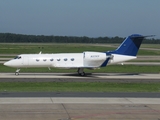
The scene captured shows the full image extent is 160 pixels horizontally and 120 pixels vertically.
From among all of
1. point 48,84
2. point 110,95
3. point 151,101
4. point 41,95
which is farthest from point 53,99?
point 48,84

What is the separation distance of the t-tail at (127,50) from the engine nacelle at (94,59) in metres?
1.46

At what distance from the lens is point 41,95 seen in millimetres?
23734

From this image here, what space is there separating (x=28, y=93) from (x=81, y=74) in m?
16.9

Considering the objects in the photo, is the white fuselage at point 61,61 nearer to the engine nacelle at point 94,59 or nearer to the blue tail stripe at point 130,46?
the engine nacelle at point 94,59

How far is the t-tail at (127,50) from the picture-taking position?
4191 cm

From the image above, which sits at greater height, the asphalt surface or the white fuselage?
the white fuselage

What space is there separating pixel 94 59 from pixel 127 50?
4343 millimetres

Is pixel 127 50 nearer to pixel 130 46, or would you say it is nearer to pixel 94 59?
pixel 130 46

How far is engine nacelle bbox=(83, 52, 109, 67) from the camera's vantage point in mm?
40781

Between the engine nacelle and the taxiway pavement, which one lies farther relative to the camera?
the engine nacelle

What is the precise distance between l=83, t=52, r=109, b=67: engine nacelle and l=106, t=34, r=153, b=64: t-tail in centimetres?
146

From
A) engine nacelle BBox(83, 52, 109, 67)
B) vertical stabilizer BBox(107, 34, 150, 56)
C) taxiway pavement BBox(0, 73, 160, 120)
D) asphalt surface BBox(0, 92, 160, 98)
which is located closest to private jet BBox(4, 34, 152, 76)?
engine nacelle BBox(83, 52, 109, 67)

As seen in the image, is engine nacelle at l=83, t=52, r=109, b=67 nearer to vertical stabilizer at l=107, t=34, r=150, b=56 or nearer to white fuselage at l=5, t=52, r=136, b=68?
white fuselage at l=5, t=52, r=136, b=68
